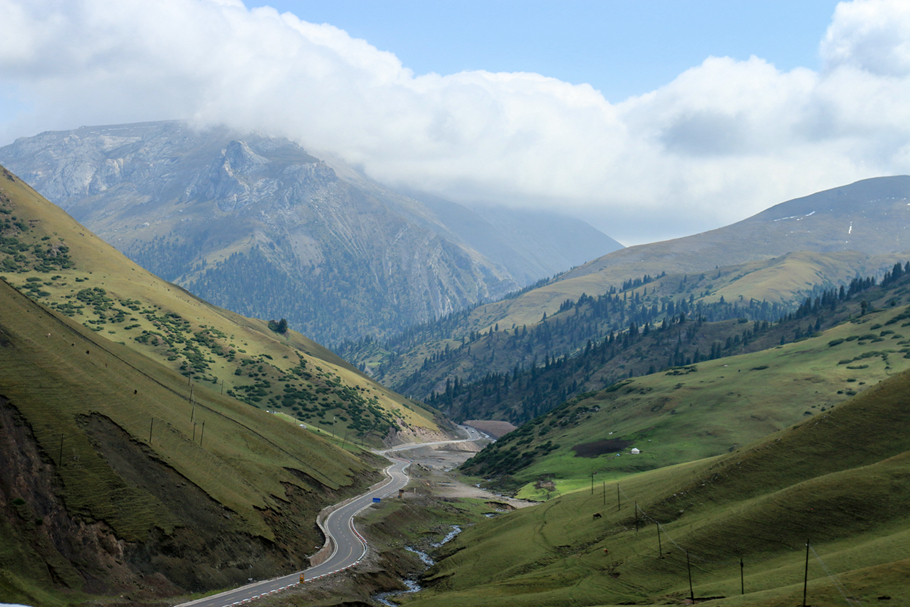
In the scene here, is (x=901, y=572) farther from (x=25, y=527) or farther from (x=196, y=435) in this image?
(x=196, y=435)

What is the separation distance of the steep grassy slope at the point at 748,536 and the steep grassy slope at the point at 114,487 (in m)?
23.8

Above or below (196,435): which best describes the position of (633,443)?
below

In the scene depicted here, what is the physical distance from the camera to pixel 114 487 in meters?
71.5

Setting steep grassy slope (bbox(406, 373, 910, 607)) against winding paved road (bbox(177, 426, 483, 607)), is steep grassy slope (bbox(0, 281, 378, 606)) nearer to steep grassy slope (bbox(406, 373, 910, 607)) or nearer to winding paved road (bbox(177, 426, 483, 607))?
winding paved road (bbox(177, 426, 483, 607))

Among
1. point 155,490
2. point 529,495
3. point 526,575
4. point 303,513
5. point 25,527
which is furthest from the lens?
point 529,495

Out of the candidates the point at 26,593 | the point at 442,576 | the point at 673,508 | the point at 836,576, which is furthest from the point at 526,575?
the point at 26,593

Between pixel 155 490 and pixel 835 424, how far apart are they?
277 ft

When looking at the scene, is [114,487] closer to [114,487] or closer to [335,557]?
[114,487]

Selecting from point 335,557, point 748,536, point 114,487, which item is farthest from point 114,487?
point 748,536

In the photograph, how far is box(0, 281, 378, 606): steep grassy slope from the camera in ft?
202

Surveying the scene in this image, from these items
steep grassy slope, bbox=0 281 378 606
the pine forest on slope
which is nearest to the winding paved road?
the pine forest on slope

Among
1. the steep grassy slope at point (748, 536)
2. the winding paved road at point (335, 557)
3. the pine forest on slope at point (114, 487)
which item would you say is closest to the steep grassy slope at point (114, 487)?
the pine forest on slope at point (114, 487)

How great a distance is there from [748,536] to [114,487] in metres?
66.6

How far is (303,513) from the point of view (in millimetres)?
105000
